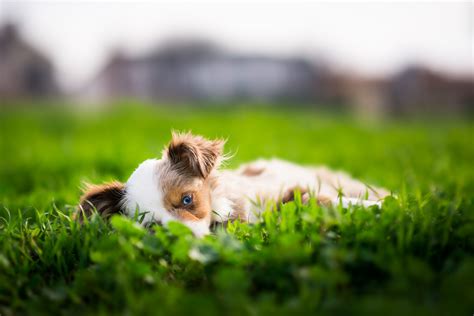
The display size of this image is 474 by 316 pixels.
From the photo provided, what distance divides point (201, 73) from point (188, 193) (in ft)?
90.6

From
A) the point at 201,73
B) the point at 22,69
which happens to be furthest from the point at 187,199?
the point at 22,69

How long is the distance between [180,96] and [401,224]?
2507 centimetres

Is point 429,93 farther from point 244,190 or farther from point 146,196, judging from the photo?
point 146,196

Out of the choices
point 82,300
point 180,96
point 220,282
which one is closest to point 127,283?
point 82,300

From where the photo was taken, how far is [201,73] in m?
30.0

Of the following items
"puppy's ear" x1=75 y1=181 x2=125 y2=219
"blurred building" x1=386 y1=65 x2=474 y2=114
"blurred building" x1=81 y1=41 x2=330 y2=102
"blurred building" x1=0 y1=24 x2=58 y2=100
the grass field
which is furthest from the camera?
"blurred building" x1=0 y1=24 x2=58 y2=100

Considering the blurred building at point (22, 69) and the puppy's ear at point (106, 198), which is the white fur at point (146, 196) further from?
the blurred building at point (22, 69)

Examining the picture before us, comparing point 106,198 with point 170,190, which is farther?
point 106,198

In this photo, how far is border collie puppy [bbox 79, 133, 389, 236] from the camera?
3051 millimetres

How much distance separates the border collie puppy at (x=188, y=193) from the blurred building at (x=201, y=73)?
21785mm

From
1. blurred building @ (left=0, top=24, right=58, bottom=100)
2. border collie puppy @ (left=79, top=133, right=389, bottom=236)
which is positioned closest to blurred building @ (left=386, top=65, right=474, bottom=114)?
border collie puppy @ (left=79, top=133, right=389, bottom=236)

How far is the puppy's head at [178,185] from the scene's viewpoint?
302 cm

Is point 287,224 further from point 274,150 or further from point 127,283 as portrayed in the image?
point 274,150

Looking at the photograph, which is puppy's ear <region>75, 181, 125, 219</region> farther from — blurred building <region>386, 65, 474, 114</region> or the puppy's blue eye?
blurred building <region>386, 65, 474, 114</region>
